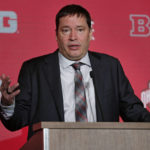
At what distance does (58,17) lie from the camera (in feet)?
7.83

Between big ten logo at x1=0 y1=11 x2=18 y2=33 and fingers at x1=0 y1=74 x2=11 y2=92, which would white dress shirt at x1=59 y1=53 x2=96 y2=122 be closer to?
fingers at x1=0 y1=74 x2=11 y2=92

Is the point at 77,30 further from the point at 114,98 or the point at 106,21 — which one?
the point at 106,21

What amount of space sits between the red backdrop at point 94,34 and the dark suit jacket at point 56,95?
0.52 metres

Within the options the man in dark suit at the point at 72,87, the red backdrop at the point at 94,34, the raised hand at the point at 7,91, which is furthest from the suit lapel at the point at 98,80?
the red backdrop at the point at 94,34

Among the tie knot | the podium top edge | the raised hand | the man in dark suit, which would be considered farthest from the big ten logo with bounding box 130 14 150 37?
the podium top edge

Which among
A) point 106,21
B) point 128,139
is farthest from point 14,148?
point 128,139

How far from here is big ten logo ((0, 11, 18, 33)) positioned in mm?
2842

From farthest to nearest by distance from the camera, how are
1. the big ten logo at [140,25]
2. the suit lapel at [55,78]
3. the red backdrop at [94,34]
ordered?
the big ten logo at [140,25] < the red backdrop at [94,34] < the suit lapel at [55,78]

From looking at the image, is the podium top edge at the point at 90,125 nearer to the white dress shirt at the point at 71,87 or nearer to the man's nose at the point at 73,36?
the white dress shirt at the point at 71,87

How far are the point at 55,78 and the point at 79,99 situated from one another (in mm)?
204

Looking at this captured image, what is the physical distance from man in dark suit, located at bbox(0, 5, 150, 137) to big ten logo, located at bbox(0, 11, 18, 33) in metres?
0.57

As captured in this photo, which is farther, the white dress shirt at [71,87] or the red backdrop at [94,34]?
the red backdrop at [94,34]

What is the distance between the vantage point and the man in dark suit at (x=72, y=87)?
6.89 feet

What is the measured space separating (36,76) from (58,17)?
1.38ft
